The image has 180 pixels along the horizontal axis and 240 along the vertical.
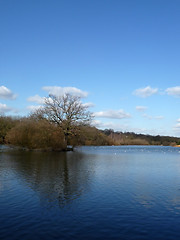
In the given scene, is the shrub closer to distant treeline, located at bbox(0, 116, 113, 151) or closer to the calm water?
distant treeline, located at bbox(0, 116, 113, 151)

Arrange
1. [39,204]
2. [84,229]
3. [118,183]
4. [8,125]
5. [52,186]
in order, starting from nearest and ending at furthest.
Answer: [84,229] → [39,204] → [52,186] → [118,183] → [8,125]

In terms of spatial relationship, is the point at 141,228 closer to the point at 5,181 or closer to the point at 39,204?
the point at 39,204

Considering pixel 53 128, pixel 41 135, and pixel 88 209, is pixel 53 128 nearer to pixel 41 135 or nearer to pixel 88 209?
pixel 41 135

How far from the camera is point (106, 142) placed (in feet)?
383

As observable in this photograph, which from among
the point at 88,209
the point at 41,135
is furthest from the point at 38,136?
the point at 88,209

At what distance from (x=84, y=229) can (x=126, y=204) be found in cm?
387

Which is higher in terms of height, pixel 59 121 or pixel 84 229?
pixel 59 121

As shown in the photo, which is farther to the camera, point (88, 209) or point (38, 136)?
point (38, 136)

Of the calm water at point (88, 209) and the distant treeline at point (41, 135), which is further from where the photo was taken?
the distant treeline at point (41, 135)

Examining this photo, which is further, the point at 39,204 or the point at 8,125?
the point at 8,125

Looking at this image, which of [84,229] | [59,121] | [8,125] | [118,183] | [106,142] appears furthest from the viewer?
[106,142]

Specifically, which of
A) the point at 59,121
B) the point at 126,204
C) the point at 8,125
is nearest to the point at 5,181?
the point at 126,204

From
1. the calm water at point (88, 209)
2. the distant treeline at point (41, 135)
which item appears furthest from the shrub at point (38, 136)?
the calm water at point (88, 209)

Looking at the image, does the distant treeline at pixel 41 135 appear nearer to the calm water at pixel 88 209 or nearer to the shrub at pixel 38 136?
the shrub at pixel 38 136
